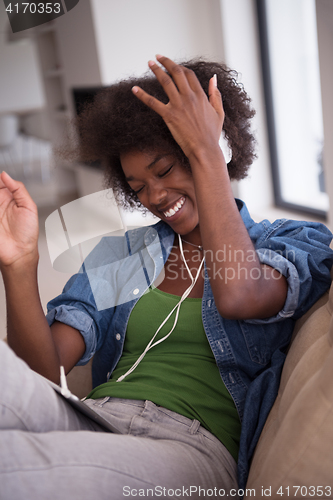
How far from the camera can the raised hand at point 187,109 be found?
2.09ft

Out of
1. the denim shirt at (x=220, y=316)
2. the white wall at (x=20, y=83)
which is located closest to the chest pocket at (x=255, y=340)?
the denim shirt at (x=220, y=316)

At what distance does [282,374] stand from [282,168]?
243 cm

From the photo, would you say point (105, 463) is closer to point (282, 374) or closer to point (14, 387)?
point (14, 387)

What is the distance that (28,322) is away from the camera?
734 mm

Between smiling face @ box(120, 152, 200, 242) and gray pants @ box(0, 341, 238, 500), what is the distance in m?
0.39

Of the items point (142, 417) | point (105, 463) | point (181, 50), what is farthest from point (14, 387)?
point (181, 50)

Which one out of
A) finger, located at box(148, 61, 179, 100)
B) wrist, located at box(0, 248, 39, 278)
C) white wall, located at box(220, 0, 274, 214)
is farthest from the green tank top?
white wall, located at box(220, 0, 274, 214)

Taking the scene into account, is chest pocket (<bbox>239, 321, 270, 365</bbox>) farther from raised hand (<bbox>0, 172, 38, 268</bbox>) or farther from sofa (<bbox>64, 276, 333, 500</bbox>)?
raised hand (<bbox>0, 172, 38, 268</bbox>)

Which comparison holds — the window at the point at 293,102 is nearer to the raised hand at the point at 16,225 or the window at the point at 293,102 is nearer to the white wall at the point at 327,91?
the white wall at the point at 327,91

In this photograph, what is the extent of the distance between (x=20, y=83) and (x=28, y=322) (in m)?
5.46

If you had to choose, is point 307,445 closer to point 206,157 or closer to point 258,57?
point 206,157

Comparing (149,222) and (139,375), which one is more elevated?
(149,222)

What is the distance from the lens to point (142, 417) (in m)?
0.71

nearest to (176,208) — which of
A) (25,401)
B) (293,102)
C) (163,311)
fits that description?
(163,311)
